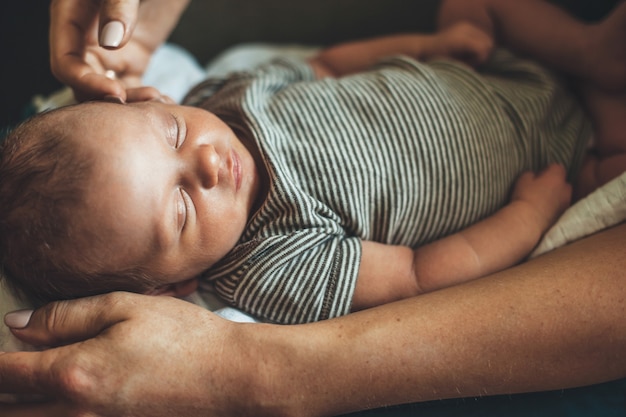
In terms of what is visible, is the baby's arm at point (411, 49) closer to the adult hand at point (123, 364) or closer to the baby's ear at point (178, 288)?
the baby's ear at point (178, 288)

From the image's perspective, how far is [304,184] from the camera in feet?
3.66

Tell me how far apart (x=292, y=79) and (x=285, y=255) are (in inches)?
20.7

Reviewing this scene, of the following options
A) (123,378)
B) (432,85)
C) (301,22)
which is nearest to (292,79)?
(432,85)

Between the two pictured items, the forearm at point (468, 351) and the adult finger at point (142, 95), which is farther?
the adult finger at point (142, 95)

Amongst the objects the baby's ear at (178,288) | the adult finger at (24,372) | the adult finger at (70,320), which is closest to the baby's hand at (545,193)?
the baby's ear at (178,288)

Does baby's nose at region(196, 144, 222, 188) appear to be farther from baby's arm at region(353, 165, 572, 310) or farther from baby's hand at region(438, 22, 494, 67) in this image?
baby's hand at region(438, 22, 494, 67)

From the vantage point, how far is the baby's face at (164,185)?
2.94 feet

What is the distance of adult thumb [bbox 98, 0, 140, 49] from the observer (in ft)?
3.17

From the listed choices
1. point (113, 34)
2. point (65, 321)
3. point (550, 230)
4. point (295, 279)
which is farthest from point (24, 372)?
point (550, 230)

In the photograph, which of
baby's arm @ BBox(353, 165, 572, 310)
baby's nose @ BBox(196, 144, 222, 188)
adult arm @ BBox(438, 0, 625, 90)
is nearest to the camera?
baby's nose @ BBox(196, 144, 222, 188)

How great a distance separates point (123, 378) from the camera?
0.83m

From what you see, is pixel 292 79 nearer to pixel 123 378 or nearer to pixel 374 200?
pixel 374 200

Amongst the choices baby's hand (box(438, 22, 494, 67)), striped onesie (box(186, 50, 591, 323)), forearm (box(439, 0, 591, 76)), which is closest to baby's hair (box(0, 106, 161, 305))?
striped onesie (box(186, 50, 591, 323))

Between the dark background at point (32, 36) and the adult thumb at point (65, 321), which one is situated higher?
the dark background at point (32, 36)
